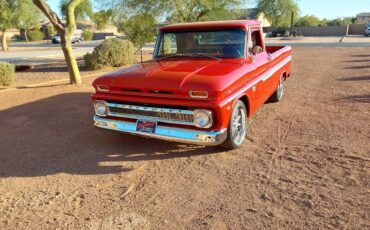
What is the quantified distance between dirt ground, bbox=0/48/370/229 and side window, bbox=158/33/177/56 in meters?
1.57

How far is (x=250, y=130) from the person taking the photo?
18.3 feet

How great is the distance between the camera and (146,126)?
4426 mm

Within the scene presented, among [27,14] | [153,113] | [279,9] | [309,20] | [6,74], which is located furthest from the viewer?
[309,20]

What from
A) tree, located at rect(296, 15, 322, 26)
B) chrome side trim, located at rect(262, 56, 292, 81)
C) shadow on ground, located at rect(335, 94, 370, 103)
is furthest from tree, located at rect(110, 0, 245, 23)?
tree, located at rect(296, 15, 322, 26)

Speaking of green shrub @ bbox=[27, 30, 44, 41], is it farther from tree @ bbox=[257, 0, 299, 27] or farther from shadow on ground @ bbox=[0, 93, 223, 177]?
shadow on ground @ bbox=[0, 93, 223, 177]

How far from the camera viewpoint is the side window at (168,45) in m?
5.65

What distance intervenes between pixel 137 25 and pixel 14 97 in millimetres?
11037

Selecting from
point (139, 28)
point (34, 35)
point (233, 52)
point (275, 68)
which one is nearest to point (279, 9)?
point (34, 35)

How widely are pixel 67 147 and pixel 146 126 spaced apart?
149cm

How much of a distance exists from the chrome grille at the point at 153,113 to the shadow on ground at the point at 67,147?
22.8 inches

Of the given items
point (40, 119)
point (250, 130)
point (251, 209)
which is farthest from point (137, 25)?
point (251, 209)

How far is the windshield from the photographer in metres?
5.20

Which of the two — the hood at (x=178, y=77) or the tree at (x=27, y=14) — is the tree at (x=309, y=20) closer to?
the tree at (x=27, y=14)

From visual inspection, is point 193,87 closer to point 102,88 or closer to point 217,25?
point 102,88
